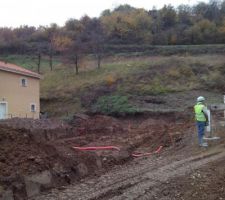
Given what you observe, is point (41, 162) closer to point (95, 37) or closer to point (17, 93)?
point (17, 93)

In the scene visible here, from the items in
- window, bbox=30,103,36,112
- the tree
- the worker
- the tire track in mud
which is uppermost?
the tree

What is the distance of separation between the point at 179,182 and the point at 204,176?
2.42ft

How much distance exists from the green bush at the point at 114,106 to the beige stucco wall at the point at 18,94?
5149mm

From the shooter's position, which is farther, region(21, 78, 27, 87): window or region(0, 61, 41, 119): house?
region(21, 78, 27, 87): window

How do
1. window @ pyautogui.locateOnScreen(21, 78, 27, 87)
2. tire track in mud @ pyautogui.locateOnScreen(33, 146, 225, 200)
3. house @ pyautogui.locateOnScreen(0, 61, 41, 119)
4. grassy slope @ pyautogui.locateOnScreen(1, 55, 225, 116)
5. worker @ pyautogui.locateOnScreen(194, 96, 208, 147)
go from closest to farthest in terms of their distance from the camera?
tire track in mud @ pyautogui.locateOnScreen(33, 146, 225, 200) < worker @ pyautogui.locateOnScreen(194, 96, 208, 147) < house @ pyautogui.locateOnScreen(0, 61, 41, 119) < window @ pyautogui.locateOnScreen(21, 78, 27, 87) < grassy slope @ pyautogui.locateOnScreen(1, 55, 225, 116)

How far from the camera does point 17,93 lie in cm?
3491

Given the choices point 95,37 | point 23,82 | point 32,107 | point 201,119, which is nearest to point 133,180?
point 201,119

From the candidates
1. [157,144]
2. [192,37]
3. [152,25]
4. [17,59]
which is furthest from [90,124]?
[152,25]

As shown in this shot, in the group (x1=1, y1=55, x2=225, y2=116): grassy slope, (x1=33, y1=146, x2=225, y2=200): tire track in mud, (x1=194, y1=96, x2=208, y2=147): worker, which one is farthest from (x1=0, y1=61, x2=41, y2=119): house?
(x1=33, y1=146, x2=225, y2=200): tire track in mud

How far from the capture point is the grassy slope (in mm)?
40000

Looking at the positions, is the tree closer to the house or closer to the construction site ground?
the house

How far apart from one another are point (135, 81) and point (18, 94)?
12.8 m

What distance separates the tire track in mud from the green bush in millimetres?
22174

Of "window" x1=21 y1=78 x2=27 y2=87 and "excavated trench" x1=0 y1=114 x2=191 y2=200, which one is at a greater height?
"window" x1=21 y1=78 x2=27 y2=87
